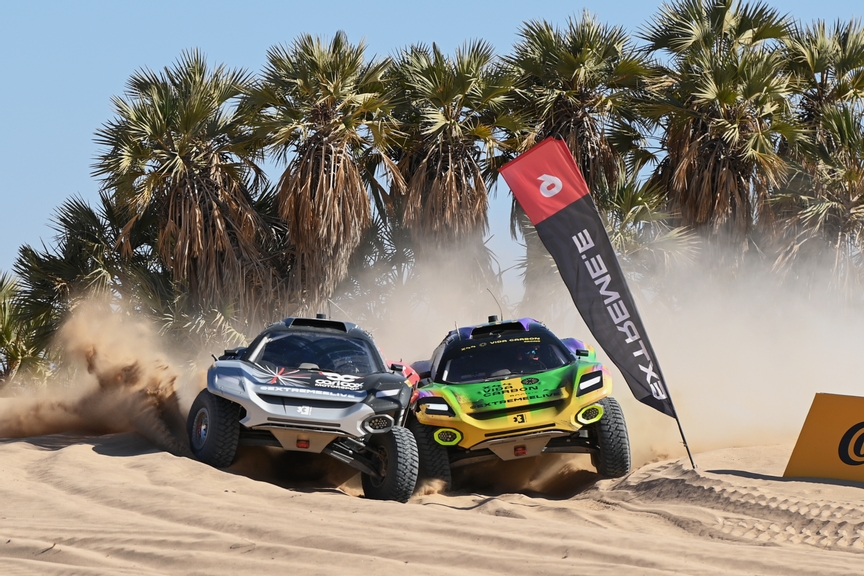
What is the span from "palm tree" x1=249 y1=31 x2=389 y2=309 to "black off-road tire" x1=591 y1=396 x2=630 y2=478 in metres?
10.4

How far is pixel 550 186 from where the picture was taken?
37.4 feet

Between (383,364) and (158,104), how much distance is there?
10.1 m

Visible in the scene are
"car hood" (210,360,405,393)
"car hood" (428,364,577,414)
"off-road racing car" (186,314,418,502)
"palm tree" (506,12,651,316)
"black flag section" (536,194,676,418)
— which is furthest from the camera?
"palm tree" (506,12,651,316)

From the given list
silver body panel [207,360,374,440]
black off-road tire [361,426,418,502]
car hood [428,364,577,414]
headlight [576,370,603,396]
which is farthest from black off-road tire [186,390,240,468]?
headlight [576,370,603,396]

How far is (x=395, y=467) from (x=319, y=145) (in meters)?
11.5

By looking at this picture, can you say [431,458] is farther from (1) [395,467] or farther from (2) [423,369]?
(2) [423,369]

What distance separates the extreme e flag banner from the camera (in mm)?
11047

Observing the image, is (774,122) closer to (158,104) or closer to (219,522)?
(158,104)

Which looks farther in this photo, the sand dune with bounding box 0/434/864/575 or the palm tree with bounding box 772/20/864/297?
the palm tree with bounding box 772/20/864/297

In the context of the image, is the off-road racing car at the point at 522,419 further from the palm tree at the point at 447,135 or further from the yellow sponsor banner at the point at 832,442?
the palm tree at the point at 447,135

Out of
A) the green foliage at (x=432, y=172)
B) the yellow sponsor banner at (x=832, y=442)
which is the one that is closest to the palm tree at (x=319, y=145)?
the green foliage at (x=432, y=172)

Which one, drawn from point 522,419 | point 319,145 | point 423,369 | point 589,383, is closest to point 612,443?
point 589,383

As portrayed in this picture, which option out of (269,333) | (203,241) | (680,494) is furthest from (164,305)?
(680,494)

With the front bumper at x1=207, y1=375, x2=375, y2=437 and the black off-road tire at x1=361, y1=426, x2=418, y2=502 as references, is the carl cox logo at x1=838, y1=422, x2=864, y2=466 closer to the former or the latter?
the black off-road tire at x1=361, y1=426, x2=418, y2=502
